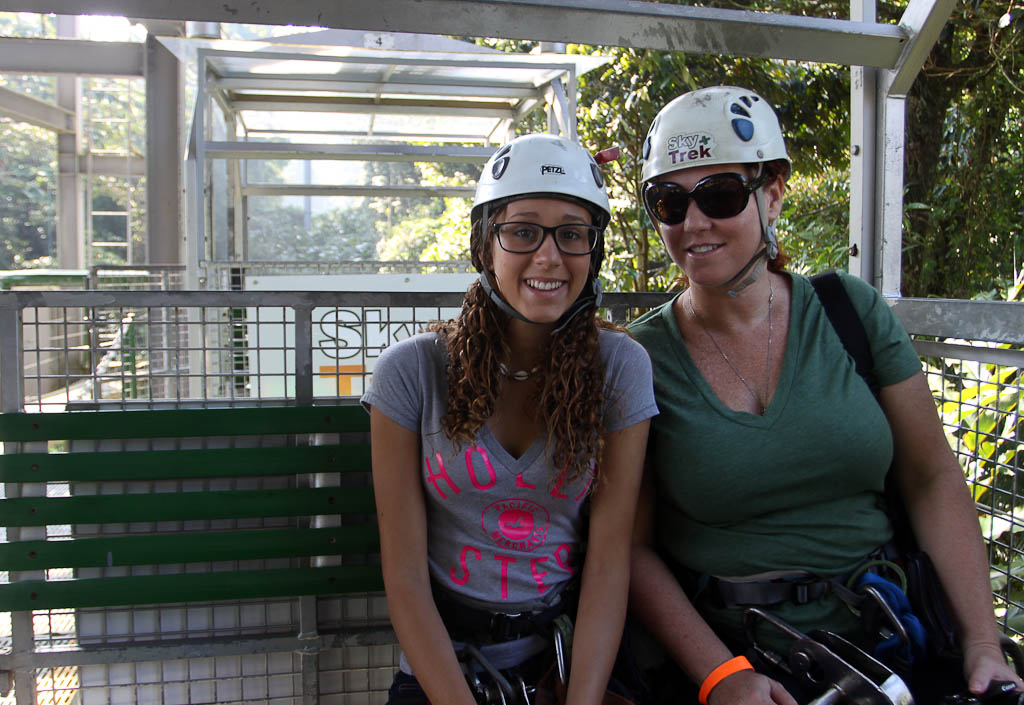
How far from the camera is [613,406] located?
187 cm

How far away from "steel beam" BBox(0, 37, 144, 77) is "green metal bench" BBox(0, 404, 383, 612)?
7731 millimetres

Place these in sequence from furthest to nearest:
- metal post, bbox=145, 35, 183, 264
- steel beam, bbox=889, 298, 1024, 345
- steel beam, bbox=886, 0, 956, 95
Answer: metal post, bbox=145, 35, 183, 264 < steel beam, bbox=886, 0, 956, 95 < steel beam, bbox=889, 298, 1024, 345

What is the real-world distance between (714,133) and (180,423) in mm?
1563

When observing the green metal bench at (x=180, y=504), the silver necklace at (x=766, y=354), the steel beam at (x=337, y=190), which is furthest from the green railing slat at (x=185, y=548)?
the steel beam at (x=337, y=190)

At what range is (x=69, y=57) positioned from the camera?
337 inches

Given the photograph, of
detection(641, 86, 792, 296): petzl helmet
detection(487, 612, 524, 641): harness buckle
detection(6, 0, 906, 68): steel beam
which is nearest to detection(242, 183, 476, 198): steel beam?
detection(6, 0, 906, 68): steel beam

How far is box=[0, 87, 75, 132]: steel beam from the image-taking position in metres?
11.1

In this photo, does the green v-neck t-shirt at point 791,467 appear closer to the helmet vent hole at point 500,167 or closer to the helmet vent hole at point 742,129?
the helmet vent hole at point 742,129

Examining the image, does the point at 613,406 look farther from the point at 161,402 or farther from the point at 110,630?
the point at 110,630

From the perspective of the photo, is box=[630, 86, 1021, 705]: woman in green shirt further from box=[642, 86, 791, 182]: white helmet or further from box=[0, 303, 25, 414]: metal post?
box=[0, 303, 25, 414]: metal post

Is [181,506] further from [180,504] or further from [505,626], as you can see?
[505,626]

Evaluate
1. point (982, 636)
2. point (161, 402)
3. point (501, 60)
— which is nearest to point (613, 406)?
point (982, 636)

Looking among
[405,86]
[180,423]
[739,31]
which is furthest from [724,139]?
[405,86]

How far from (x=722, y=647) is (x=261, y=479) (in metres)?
1.32
